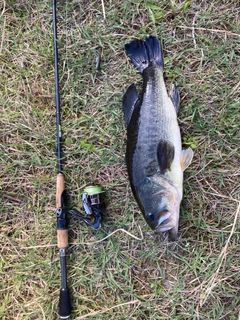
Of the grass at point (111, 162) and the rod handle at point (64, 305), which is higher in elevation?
the grass at point (111, 162)

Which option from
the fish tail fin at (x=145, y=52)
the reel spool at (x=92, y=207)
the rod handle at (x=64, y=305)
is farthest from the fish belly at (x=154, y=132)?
the rod handle at (x=64, y=305)

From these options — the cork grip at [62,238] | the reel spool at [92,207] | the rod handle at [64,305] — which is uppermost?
the reel spool at [92,207]

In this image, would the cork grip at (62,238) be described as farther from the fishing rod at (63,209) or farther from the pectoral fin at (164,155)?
the pectoral fin at (164,155)

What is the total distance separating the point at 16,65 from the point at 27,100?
30 cm

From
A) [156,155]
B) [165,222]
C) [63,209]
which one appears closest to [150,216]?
[165,222]

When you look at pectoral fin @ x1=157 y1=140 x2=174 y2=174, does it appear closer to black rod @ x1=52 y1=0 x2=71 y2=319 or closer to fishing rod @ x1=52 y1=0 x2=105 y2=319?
fishing rod @ x1=52 y1=0 x2=105 y2=319

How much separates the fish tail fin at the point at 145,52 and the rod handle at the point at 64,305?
1713 mm

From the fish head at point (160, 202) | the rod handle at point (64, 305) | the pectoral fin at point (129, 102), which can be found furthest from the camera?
the rod handle at point (64, 305)

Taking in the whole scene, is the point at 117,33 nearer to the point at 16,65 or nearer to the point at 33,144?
the point at 16,65

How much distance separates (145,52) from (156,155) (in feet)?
2.47

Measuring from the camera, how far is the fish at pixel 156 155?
2137 millimetres

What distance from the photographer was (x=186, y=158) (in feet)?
7.39

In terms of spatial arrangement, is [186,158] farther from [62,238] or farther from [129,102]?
[62,238]

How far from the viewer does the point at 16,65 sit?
2.72 meters
